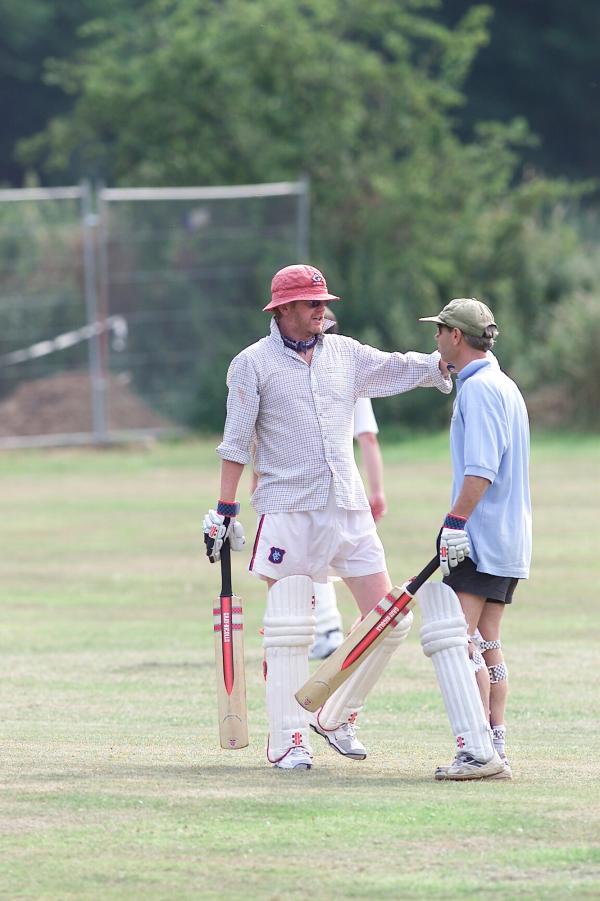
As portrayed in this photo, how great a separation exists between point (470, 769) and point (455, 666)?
1.20 ft

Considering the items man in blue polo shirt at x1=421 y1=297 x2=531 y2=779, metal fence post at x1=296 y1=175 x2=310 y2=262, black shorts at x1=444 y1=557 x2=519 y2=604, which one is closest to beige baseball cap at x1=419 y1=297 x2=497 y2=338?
man in blue polo shirt at x1=421 y1=297 x2=531 y2=779

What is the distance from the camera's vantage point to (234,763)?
282 inches

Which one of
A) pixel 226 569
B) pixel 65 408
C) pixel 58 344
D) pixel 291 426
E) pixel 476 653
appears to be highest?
pixel 58 344

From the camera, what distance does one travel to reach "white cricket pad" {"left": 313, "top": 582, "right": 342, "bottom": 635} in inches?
412

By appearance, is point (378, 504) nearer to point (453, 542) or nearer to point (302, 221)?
point (453, 542)

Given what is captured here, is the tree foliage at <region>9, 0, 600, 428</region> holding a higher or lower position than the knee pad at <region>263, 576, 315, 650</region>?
higher

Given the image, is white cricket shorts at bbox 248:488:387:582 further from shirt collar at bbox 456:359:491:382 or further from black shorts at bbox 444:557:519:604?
shirt collar at bbox 456:359:491:382

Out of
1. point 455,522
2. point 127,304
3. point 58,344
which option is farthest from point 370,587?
point 58,344

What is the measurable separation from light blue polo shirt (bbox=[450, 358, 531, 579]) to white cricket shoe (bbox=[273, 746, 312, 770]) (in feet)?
3.20

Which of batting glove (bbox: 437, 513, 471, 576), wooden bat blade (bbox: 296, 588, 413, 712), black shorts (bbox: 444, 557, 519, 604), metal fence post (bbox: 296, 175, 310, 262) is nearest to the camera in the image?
batting glove (bbox: 437, 513, 471, 576)

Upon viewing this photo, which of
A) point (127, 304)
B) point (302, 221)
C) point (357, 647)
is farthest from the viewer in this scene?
point (302, 221)

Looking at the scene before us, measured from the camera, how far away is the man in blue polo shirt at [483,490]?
6.71 meters

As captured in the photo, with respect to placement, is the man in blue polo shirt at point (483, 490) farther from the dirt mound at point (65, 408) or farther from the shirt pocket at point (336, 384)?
the dirt mound at point (65, 408)

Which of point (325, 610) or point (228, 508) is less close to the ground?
point (228, 508)
